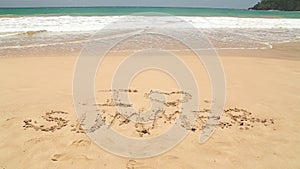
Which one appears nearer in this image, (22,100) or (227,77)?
(22,100)

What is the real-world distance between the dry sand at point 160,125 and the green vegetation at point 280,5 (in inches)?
3230

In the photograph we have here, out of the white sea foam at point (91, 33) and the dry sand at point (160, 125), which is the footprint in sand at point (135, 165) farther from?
the white sea foam at point (91, 33)

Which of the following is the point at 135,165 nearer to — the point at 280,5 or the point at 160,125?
the point at 160,125

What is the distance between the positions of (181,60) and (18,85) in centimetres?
421

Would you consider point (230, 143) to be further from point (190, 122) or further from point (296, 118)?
point (296, 118)

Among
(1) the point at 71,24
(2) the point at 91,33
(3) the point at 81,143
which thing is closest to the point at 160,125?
(3) the point at 81,143

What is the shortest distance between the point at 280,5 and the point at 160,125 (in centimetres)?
8968

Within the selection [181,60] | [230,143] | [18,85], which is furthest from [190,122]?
[181,60]

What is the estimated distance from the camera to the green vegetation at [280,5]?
77.3 meters

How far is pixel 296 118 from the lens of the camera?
3.91 meters

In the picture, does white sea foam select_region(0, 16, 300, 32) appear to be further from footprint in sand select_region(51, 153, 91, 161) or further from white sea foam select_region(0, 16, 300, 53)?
footprint in sand select_region(51, 153, 91, 161)

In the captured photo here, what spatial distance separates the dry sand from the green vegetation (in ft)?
269

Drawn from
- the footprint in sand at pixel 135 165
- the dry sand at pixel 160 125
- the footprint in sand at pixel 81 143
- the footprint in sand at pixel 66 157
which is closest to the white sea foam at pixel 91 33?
the dry sand at pixel 160 125

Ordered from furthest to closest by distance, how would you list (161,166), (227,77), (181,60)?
(181,60)
(227,77)
(161,166)
